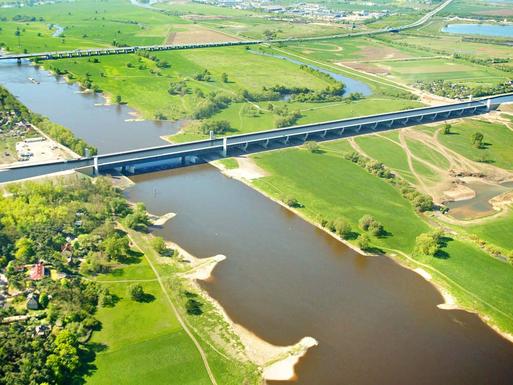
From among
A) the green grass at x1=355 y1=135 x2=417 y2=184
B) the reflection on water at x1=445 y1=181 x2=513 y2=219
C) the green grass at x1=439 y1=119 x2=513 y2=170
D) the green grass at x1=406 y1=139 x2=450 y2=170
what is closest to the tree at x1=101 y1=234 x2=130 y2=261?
the reflection on water at x1=445 y1=181 x2=513 y2=219

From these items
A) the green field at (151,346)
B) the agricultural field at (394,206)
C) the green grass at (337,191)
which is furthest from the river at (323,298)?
the green field at (151,346)

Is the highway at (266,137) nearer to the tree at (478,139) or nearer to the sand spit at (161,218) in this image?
the sand spit at (161,218)

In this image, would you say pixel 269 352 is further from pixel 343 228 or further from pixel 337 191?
pixel 337 191

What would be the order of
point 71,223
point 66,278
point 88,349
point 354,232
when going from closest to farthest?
1. point 88,349
2. point 66,278
3. point 71,223
4. point 354,232

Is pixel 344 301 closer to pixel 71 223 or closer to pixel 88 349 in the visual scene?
pixel 88 349

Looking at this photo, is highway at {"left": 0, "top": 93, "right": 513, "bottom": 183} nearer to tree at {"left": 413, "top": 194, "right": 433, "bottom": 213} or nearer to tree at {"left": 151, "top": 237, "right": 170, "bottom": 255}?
tree at {"left": 151, "top": 237, "right": 170, "bottom": 255}

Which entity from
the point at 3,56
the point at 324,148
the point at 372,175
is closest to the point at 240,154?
the point at 324,148
